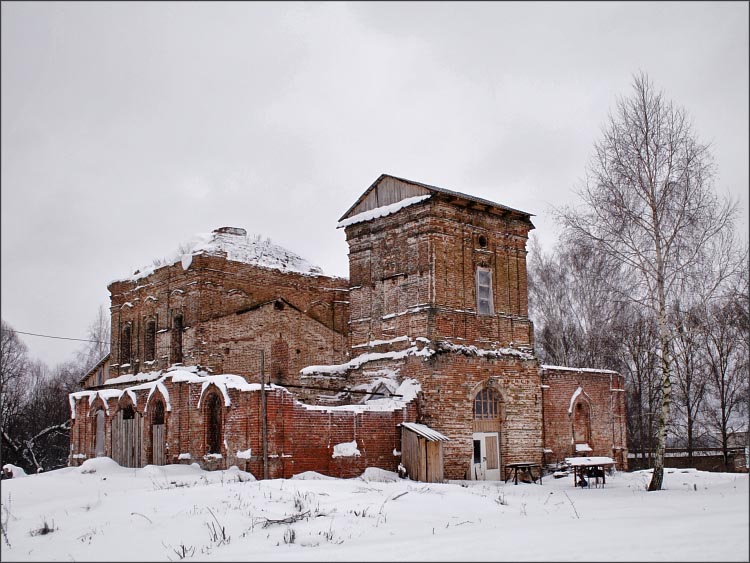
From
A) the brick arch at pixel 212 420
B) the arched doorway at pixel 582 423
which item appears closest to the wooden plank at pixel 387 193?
the brick arch at pixel 212 420

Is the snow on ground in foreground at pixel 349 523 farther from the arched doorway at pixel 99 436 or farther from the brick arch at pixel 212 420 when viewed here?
the arched doorway at pixel 99 436

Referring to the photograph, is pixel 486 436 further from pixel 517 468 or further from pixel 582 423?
pixel 582 423

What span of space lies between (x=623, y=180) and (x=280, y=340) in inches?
533

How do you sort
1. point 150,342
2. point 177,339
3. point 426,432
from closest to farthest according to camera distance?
point 426,432
point 177,339
point 150,342

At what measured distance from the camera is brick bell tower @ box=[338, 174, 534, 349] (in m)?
23.2

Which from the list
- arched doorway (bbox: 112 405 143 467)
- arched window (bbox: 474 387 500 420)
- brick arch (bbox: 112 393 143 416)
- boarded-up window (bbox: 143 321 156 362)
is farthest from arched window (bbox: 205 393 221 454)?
boarded-up window (bbox: 143 321 156 362)

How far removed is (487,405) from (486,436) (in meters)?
0.90

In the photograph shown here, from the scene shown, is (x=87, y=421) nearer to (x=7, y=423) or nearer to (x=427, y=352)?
(x=427, y=352)

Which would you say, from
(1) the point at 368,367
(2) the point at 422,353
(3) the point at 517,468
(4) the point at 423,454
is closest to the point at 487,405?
(3) the point at 517,468

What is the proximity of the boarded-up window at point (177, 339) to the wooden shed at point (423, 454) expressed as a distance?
9.58 m

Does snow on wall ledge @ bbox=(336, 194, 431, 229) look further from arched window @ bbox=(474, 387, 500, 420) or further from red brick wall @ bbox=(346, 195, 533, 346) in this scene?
arched window @ bbox=(474, 387, 500, 420)

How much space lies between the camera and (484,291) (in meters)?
24.5

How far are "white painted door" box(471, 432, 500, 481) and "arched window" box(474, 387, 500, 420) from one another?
519 millimetres

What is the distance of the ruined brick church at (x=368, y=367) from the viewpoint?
2089 centimetres
